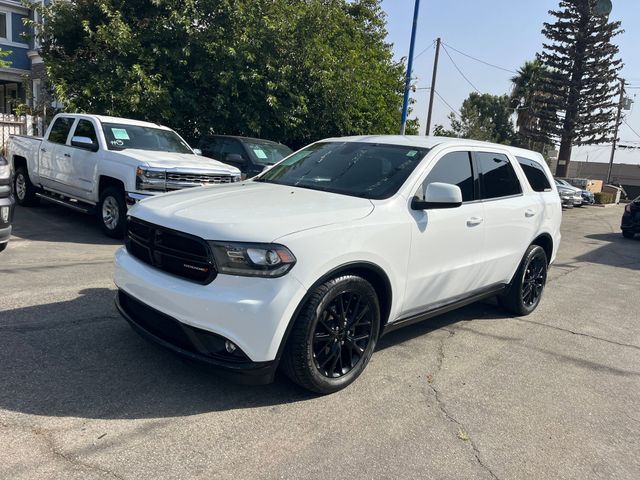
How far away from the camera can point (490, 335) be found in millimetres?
5336

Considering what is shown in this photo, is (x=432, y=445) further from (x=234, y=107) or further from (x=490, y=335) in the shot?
(x=234, y=107)

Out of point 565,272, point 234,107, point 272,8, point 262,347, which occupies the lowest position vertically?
point 565,272

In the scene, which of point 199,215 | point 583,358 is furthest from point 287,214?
point 583,358

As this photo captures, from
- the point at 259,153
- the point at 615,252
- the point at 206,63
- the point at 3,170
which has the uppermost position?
the point at 206,63

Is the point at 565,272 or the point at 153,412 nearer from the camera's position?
the point at 153,412

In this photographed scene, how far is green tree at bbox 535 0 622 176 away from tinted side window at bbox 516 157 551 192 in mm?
38129

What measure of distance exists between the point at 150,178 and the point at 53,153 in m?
2.74

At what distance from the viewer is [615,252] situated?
12.4m

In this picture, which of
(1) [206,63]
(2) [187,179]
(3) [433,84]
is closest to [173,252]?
(2) [187,179]

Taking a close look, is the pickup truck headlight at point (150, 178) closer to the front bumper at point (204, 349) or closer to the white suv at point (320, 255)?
the white suv at point (320, 255)

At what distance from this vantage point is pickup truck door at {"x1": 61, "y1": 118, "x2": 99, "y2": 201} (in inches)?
344

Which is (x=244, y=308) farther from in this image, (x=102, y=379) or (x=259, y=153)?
(x=259, y=153)

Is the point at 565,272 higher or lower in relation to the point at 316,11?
lower

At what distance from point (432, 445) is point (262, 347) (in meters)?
1.17
